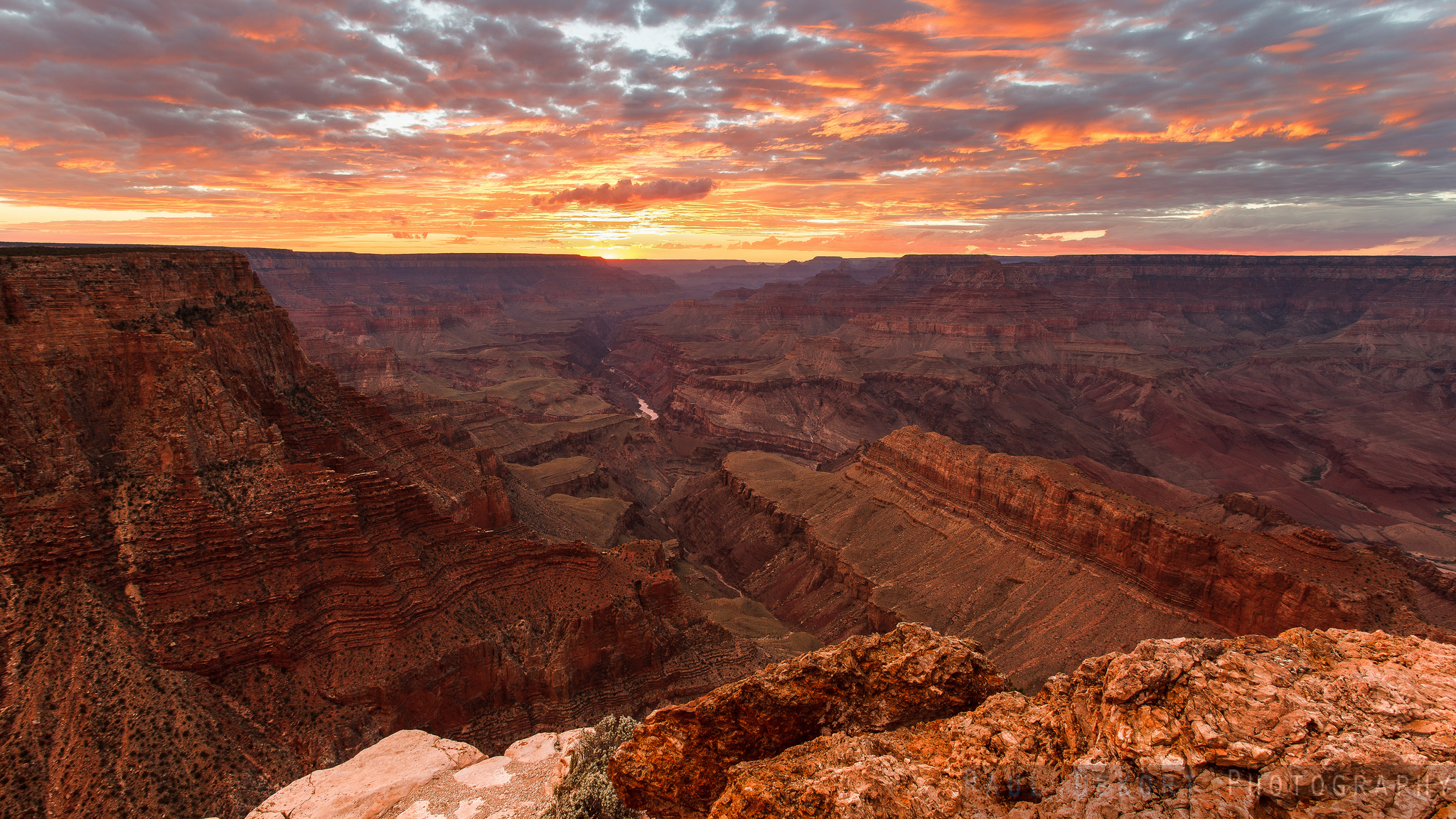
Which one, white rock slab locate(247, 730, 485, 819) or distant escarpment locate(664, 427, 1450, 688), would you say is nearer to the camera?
white rock slab locate(247, 730, 485, 819)

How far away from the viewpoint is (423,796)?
18.1 m

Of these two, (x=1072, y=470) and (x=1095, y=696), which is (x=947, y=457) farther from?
(x=1095, y=696)

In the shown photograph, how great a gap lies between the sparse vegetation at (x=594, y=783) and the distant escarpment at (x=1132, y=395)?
9345 centimetres

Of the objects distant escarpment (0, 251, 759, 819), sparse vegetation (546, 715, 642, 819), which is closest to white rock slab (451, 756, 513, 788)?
sparse vegetation (546, 715, 642, 819)

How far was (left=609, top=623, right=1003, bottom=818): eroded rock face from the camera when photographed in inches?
477

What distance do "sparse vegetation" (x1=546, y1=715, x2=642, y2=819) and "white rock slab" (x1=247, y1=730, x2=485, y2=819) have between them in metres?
5.34

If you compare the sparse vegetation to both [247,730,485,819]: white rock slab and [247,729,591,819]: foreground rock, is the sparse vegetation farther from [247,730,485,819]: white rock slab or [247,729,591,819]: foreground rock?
[247,730,485,819]: white rock slab

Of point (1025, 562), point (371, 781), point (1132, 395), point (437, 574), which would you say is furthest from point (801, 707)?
point (1132, 395)

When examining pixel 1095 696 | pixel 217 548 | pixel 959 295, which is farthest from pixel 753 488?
pixel 959 295

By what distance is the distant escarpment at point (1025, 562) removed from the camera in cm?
3703

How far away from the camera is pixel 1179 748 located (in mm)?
8133

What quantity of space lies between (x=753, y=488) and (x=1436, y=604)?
178 feet

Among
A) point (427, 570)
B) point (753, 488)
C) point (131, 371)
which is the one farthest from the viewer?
point (753, 488)

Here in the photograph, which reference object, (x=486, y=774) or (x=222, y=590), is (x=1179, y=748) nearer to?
(x=486, y=774)
